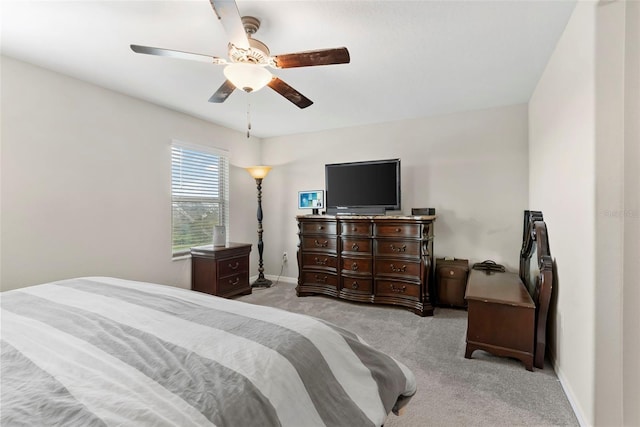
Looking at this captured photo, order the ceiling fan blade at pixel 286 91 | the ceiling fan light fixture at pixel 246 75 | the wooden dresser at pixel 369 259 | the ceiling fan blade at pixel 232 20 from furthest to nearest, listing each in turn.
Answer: the wooden dresser at pixel 369 259, the ceiling fan blade at pixel 286 91, the ceiling fan light fixture at pixel 246 75, the ceiling fan blade at pixel 232 20

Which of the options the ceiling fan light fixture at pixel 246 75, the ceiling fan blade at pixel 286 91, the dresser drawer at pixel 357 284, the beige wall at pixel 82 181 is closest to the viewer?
the ceiling fan light fixture at pixel 246 75

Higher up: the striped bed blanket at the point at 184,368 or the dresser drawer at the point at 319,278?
the striped bed blanket at the point at 184,368

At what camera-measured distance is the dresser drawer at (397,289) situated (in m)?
3.31

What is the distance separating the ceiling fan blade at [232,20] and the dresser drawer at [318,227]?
98.9 inches

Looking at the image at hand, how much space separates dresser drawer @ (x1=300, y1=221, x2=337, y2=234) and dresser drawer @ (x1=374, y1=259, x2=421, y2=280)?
0.74m

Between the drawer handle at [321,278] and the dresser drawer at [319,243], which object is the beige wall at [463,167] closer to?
the dresser drawer at [319,243]

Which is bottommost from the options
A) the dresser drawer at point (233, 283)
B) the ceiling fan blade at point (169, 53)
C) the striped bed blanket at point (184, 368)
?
the dresser drawer at point (233, 283)

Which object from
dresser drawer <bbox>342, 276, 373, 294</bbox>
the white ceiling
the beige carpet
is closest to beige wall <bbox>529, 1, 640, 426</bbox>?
the beige carpet

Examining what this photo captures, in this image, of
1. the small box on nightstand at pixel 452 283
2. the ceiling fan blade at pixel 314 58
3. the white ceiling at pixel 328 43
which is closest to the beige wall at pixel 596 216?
the white ceiling at pixel 328 43

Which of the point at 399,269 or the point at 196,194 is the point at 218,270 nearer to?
the point at 196,194

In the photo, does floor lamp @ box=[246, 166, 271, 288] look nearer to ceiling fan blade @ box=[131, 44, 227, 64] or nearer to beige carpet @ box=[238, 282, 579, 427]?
beige carpet @ box=[238, 282, 579, 427]

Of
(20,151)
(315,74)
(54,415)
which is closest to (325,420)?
(54,415)

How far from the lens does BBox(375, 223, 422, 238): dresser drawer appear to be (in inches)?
130

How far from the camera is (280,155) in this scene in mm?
4855
